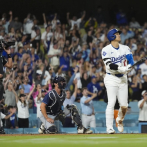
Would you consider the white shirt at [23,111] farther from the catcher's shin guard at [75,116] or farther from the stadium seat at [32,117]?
the catcher's shin guard at [75,116]

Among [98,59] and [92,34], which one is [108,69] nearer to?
[98,59]

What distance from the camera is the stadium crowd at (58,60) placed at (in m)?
12.6

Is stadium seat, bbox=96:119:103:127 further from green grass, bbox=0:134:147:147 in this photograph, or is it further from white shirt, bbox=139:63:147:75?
green grass, bbox=0:134:147:147

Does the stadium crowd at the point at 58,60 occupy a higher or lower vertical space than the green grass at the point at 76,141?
higher

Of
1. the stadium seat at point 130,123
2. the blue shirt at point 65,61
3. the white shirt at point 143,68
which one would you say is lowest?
the stadium seat at point 130,123

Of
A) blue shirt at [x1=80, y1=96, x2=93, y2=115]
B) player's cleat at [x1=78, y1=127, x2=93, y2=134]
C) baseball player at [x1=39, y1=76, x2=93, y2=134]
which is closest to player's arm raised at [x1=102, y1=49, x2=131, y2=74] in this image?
baseball player at [x1=39, y1=76, x2=93, y2=134]

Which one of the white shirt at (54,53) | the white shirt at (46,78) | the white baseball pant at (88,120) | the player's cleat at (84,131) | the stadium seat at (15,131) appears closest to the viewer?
the player's cleat at (84,131)

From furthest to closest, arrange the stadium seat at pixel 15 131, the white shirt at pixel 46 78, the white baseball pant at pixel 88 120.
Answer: the white shirt at pixel 46 78, the white baseball pant at pixel 88 120, the stadium seat at pixel 15 131

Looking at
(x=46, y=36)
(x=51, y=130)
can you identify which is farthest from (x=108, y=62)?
(x=46, y=36)

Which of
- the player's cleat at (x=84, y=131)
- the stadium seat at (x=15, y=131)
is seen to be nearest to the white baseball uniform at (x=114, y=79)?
the player's cleat at (x=84, y=131)

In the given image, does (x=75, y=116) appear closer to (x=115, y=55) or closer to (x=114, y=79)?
(x=114, y=79)

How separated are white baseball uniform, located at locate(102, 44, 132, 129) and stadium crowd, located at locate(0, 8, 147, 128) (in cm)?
478

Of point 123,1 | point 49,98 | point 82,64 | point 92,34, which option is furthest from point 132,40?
point 49,98

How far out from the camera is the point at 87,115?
1233 centimetres
